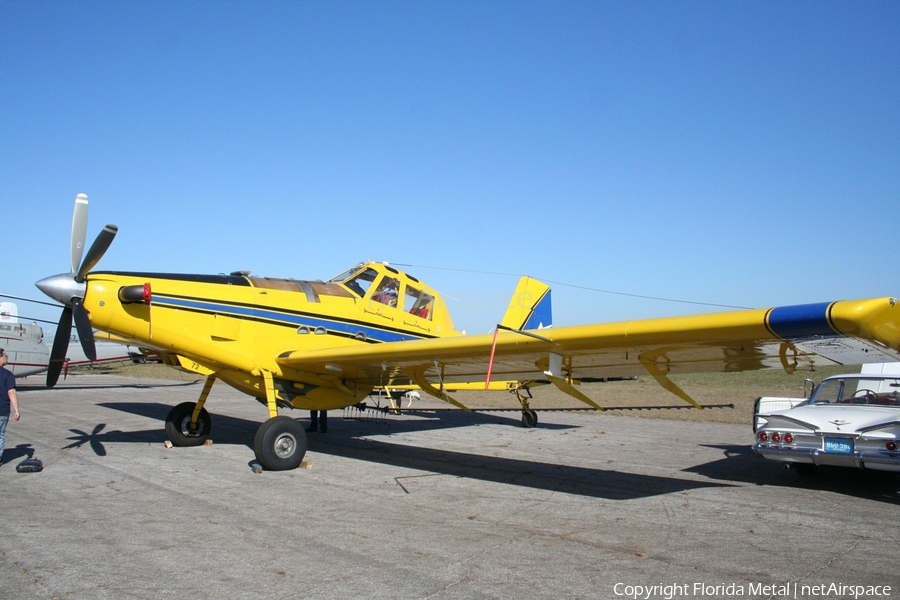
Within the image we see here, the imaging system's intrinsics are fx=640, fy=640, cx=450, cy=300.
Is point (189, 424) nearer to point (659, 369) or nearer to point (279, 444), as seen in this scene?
point (279, 444)

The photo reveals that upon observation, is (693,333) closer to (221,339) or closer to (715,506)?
(715,506)

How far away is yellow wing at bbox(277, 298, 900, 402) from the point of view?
539 cm

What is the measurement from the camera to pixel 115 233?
8.41 meters

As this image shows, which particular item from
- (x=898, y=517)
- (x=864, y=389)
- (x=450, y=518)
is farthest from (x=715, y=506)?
(x=864, y=389)

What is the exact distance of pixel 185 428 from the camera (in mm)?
10617

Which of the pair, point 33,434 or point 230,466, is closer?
point 230,466

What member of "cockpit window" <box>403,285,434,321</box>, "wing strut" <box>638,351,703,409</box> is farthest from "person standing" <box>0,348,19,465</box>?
"wing strut" <box>638,351,703,409</box>

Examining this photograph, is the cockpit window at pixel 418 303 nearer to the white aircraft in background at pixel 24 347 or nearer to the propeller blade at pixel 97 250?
the propeller blade at pixel 97 250

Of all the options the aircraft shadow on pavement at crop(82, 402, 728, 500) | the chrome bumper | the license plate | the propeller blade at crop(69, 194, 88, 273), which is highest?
the propeller blade at crop(69, 194, 88, 273)

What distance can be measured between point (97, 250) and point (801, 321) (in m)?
8.17

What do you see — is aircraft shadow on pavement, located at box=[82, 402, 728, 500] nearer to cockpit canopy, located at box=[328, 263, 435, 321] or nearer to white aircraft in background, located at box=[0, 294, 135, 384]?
cockpit canopy, located at box=[328, 263, 435, 321]

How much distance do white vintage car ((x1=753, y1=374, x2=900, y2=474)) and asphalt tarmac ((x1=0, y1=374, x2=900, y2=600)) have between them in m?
0.50

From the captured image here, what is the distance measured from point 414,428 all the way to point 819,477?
8090mm

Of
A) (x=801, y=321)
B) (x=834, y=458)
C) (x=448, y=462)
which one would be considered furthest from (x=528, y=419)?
(x=801, y=321)
